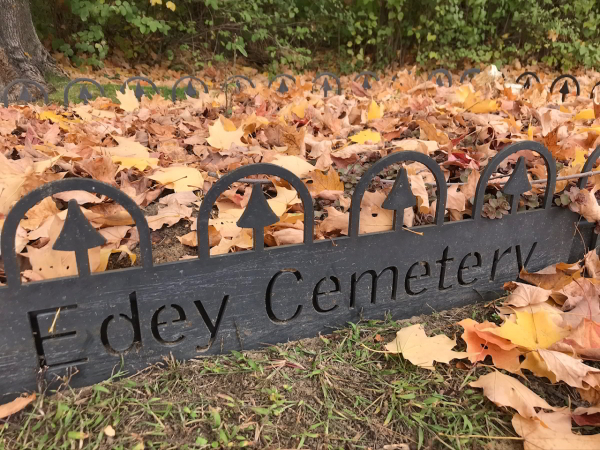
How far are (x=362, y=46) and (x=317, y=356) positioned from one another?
8.85 meters

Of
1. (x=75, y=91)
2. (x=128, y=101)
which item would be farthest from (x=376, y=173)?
(x=75, y=91)

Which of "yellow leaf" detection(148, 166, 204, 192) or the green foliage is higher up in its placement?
the green foliage

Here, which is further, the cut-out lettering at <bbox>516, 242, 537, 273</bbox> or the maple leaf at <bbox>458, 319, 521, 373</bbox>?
the cut-out lettering at <bbox>516, 242, 537, 273</bbox>

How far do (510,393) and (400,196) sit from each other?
1.86 feet

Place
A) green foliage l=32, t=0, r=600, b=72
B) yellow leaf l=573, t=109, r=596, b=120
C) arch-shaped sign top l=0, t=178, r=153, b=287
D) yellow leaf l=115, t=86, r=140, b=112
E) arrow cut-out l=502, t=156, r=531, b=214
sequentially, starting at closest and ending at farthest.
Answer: arch-shaped sign top l=0, t=178, r=153, b=287, arrow cut-out l=502, t=156, r=531, b=214, yellow leaf l=573, t=109, r=596, b=120, yellow leaf l=115, t=86, r=140, b=112, green foliage l=32, t=0, r=600, b=72

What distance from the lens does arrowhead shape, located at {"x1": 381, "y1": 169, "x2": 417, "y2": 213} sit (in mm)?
1289

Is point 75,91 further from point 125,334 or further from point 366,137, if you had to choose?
point 125,334

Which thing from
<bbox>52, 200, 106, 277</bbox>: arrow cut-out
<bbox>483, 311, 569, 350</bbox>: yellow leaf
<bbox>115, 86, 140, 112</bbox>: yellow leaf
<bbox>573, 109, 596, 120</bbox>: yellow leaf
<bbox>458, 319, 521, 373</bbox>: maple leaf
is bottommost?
<bbox>458, 319, 521, 373</bbox>: maple leaf

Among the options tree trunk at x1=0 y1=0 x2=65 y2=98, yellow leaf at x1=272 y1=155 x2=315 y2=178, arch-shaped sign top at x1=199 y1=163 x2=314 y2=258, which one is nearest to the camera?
arch-shaped sign top at x1=199 y1=163 x2=314 y2=258

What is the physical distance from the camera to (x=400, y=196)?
1301 millimetres

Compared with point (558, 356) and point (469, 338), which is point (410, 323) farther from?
point (558, 356)


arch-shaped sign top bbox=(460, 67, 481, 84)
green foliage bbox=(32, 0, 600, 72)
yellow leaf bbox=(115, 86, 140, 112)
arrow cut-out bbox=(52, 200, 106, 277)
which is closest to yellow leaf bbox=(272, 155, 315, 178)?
arrow cut-out bbox=(52, 200, 106, 277)

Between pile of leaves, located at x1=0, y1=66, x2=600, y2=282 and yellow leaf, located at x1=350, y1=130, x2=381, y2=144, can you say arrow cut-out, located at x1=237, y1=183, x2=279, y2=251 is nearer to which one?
pile of leaves, located at x1=0, y1=66, x2=600, y2=282

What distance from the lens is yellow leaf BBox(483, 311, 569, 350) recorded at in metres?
1.26
